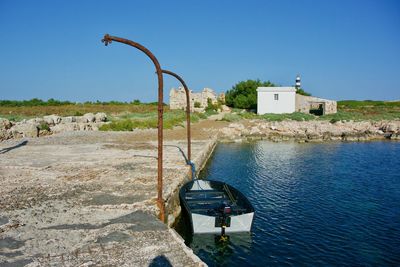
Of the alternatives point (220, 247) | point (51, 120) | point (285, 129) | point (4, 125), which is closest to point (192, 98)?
point (285, 129)

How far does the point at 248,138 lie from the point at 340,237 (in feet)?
87.5

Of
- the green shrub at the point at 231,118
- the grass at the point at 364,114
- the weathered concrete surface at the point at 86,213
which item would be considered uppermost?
the grass at the point at 364,114

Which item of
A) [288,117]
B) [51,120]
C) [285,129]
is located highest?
[288,117]

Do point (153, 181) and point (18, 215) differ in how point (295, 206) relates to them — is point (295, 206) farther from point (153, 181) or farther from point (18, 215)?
point (18, 215)

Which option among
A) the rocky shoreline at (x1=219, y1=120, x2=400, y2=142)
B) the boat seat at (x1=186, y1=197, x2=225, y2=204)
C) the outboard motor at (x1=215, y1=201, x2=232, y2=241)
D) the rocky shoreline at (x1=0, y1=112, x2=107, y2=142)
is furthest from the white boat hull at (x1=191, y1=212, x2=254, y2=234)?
the rocky shoreline at (x1=219, y1=120, x2=400, y2=142)

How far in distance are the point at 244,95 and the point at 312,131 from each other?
992 inches

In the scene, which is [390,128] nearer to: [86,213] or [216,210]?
[216,210]

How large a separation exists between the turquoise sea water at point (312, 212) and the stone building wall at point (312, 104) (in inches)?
1129

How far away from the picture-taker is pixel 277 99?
166ft

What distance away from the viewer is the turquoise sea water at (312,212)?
8633 millimetres

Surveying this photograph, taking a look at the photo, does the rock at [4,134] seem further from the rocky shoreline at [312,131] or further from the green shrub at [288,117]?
the green shrub at [288,117]

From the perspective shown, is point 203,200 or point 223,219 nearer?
point 223,219

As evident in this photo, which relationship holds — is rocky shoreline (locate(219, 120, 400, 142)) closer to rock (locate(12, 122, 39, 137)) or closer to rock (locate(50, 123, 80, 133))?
rock (locate(50, 123, 80, 133))

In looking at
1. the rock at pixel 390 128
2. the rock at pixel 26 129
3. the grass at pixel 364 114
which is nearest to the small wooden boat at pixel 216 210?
the rock at pixel 26 129
